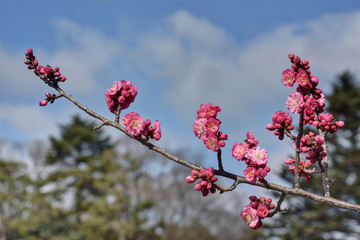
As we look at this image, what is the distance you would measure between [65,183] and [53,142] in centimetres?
394

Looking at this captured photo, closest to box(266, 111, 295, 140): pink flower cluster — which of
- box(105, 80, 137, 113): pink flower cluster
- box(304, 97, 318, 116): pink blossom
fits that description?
box(304, 97, 318, 116): pink blossom

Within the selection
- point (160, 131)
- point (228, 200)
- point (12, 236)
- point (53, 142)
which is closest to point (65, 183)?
point (53, 142)

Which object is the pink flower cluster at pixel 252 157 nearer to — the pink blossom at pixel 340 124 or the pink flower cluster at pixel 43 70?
the pink blossom at pixel 340 124

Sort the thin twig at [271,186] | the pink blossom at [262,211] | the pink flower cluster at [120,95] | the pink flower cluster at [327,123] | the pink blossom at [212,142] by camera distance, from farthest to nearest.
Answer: the pink flower cluster at [327,123] < the pink flower cluster at [120,95] < the pink blossom at [262,211] < the pink blossom at [212,142] < the thin twig at [271,186]

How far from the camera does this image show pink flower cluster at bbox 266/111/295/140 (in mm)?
2053

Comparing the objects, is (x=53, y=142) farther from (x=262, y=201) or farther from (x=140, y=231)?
(x=262, y=201)

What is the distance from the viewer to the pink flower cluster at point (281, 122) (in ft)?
6.73

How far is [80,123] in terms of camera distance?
31344 millimetres

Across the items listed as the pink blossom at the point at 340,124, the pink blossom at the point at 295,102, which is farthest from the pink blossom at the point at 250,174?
the pink blossom at the point at 340,124

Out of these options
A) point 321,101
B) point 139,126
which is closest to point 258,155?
point 321,101

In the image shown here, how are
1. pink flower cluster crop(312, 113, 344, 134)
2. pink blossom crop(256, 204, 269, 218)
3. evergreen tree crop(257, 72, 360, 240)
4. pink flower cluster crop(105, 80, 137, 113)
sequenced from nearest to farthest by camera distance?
pink blossom crop(256, 204, 269, 218)
pink flower cluster crop(105, 80, 137, 113)
pink flower cluster crop(312, 113, 344, 134)
evergreen tree crop(257, 72, 360, 240)

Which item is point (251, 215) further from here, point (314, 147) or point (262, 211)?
point (314, 147)

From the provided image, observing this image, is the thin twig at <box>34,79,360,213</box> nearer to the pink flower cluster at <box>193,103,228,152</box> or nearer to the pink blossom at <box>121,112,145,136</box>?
the pink blossom at <box>121,112,145,136</box>

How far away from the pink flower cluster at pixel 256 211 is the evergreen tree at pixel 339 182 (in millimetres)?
15043
